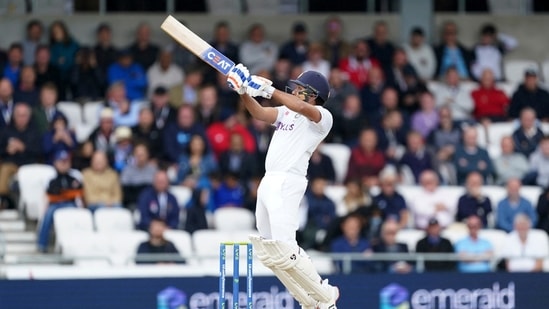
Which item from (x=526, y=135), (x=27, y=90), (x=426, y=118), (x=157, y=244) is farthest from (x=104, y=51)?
(x=526, y=135)

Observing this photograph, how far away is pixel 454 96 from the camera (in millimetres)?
21375

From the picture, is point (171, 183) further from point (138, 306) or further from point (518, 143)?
point (518, 143)

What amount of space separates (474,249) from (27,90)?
5.81 metres

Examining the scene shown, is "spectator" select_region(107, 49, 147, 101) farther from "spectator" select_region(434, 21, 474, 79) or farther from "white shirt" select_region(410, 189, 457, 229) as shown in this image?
"spectator" select_region(434, 21, 474, 79)

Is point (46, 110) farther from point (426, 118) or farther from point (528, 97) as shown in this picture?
point (528, 97)

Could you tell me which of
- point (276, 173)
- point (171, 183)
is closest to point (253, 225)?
point (171, 183)

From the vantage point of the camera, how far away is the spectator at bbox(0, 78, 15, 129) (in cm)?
1880

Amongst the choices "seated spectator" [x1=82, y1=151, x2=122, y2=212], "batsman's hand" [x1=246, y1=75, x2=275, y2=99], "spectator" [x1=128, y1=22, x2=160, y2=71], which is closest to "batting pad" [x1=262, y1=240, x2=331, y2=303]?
"batsman's hand" [x1=246, y1=75, x2=275, y2=99]

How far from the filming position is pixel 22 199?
18.1m

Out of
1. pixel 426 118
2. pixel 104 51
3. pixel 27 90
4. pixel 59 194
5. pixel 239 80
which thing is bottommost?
pixel 59 194

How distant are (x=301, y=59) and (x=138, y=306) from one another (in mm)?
5786

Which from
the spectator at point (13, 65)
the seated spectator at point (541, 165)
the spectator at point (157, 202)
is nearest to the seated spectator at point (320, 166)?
the spectator at point (157, 202)

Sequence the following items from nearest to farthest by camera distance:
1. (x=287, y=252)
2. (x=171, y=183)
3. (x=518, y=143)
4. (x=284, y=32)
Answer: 1. (x=287, y=252)
2. (x=171, y=183)
3. (x=518, y=143)
4. (x=284, y=32)

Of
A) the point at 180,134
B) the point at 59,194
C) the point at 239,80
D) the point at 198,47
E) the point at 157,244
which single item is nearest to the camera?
the point at 239,80
